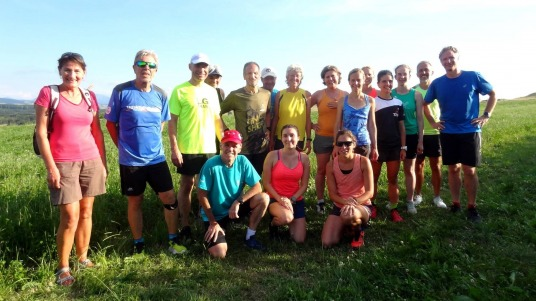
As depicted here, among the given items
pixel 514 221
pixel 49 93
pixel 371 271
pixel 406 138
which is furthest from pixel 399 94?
pixel 49 93

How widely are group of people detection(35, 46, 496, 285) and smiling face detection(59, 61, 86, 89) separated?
0.01 metres

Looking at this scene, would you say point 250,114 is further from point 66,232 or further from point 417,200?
point 417,200

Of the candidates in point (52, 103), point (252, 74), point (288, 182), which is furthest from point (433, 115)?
point (52, 103)

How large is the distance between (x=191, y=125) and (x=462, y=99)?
A: 423cm

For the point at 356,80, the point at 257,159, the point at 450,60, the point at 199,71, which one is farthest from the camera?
the point at 257,159

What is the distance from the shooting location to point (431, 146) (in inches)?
259

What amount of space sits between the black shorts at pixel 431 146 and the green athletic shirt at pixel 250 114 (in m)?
3.01

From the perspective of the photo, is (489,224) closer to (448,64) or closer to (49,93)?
(448,64)

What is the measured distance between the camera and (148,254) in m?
4.63

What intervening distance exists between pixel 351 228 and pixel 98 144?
349 centimetres

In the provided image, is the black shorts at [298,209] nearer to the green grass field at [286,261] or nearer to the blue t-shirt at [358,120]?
the green grass field at [286,261]

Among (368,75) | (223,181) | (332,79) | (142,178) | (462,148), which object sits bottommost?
(223,181)

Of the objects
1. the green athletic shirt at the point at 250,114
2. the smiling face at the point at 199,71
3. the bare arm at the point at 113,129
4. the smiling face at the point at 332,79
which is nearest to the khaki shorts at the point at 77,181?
the bare arm at the point at 113,129

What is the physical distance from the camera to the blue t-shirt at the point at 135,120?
14.4 feet
